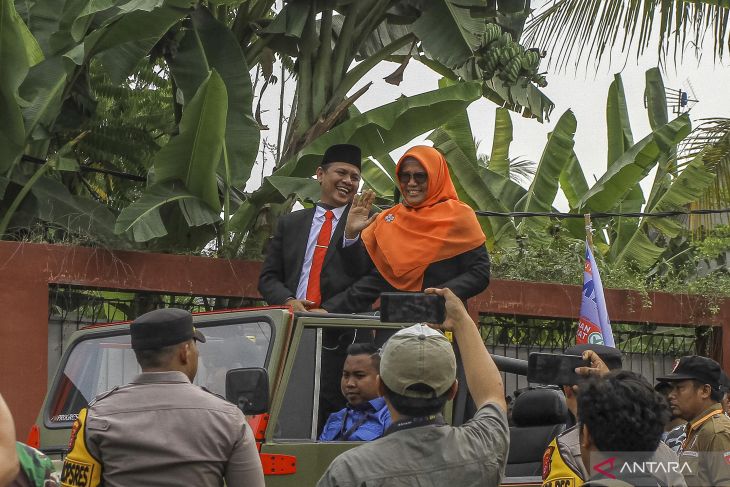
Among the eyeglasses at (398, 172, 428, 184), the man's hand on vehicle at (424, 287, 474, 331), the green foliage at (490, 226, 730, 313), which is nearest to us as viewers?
the man's hand on vehicle at (424, 287, 474, 331)

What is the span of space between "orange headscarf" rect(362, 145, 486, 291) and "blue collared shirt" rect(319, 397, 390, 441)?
976mm

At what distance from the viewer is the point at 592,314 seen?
10.4 meters

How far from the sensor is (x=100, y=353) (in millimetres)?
6371

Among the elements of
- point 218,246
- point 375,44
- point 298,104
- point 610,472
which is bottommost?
point 610,472

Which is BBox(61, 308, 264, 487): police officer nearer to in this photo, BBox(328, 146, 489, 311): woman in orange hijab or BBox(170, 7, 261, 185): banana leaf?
BBox(328, 146, 489, 311): woman in orange hijab

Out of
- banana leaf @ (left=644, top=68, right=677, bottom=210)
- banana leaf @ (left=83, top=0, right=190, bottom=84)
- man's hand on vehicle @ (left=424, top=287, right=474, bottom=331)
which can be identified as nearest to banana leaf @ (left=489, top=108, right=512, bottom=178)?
banana leaf @ (left=644, top=68, right=677, bottom=210)

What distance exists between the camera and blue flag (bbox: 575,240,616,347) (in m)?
10.1

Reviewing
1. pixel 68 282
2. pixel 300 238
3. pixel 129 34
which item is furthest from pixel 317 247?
pixel 129 34

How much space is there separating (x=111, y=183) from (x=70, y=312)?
13.4 ft

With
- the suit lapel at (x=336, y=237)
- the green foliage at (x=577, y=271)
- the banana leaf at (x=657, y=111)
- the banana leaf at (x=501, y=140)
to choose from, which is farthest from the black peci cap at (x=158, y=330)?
the banana leaf at (x=501, y=140)

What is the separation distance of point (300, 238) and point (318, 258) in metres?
0.18

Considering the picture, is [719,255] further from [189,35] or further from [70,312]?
[70,312]

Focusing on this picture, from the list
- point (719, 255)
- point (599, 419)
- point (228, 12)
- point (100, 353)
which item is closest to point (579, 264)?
point (719, 255)

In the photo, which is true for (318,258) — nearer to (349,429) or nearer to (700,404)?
(349,429)
